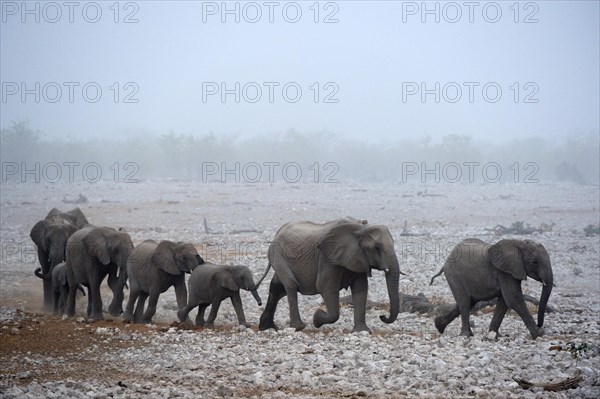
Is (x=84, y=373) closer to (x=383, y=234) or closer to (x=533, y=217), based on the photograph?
(x=383, y=234)

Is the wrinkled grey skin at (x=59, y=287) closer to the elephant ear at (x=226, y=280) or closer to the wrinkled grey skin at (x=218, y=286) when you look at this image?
the wrinkled grey skin at (x=218, y=286)

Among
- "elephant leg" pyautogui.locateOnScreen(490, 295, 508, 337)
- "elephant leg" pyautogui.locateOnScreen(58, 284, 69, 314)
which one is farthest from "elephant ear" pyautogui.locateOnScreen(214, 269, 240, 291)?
"elephant leg" pyautogui.locateOnScreen(58, 284, 69, 314)

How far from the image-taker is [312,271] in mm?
16266

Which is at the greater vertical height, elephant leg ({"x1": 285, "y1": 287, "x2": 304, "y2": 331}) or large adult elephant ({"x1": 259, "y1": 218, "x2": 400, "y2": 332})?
large adult elephant ({"x1": 259, "y1": 218, "x2": 400, "y2": 332})

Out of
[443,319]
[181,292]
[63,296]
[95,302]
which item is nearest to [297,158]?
[63,296]

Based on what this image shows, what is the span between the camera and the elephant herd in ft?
50.5

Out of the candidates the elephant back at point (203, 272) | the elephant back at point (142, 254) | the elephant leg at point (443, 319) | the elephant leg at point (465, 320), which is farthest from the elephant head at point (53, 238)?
the elephant leg at point (465, 320)

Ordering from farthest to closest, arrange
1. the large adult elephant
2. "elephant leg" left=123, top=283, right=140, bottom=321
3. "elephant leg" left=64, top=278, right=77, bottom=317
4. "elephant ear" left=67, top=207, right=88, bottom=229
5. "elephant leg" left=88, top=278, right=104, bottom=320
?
"elephant ear" left=67, top=207, right=88, bottom=229
"elephant leg" left=64, top=278, right=77, bottom=317
"elephant leg" left=88, top=278, right=104, bottom=320
"elephant leg" left=123, top=283, right=140, bottom=321
the large adult elephant

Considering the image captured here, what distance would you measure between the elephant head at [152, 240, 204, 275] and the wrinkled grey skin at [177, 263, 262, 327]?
17.2 inches

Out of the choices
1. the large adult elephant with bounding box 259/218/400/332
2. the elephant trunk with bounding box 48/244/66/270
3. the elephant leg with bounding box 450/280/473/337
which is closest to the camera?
the large adult elephant with bounding box 259/218/400/332

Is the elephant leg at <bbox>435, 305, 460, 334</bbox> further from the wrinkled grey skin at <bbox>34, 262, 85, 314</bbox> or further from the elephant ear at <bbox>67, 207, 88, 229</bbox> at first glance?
the elephant ear at <bbox>67, 207, 88, 229</bbox>

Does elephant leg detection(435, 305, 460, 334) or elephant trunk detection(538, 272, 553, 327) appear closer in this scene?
elephant trunk detection(538, 272, 553, 327)

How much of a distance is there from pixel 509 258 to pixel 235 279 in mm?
4520

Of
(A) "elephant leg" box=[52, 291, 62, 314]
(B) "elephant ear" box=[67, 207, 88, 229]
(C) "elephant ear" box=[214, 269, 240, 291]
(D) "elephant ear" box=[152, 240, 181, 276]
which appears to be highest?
(B) "elephant ear" box=[67, 207, 88, 229]
